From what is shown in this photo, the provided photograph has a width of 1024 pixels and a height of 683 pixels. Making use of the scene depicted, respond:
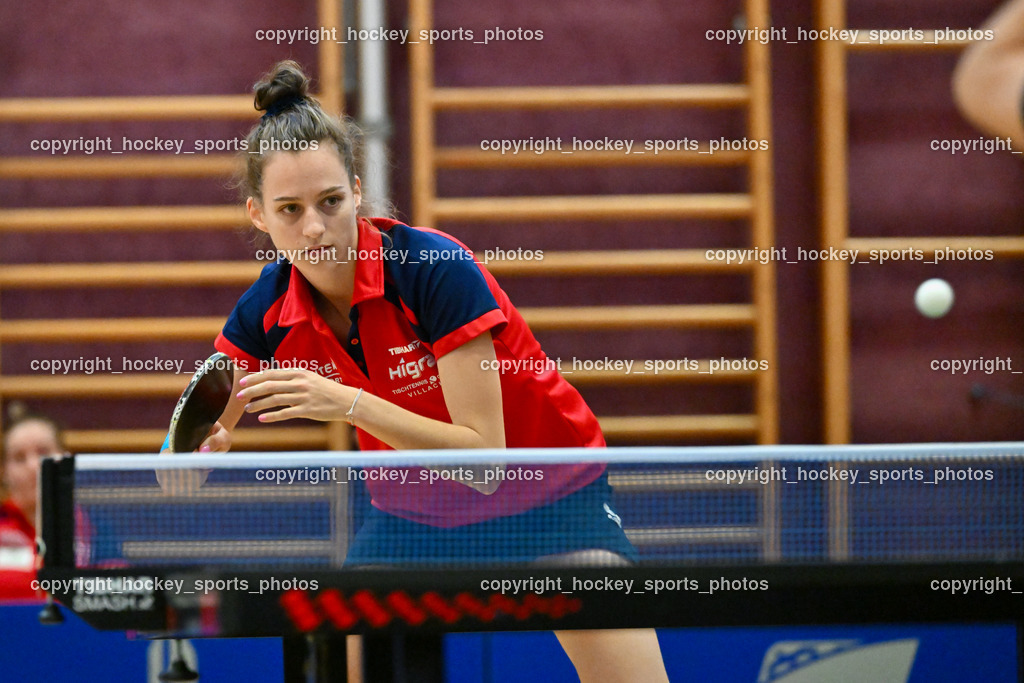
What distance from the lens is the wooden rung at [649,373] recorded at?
10.4 feet

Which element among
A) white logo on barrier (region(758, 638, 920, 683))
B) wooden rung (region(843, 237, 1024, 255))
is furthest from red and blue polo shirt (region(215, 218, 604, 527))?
wooden rung (region(843, 237, 1024, 255))

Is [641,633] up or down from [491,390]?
down

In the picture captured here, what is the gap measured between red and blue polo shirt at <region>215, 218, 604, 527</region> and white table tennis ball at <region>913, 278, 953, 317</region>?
1907 millimetres

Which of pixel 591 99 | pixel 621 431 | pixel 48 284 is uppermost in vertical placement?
pixel 591 99

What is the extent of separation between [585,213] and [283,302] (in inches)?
63.4

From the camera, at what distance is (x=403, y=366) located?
1606 mm

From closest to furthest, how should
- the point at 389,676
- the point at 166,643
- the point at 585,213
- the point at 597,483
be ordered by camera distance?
the point at 389,676 < the point at 597,483 < the point at 166,643 < the point at 585,213


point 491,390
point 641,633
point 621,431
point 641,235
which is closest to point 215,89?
point 641,235

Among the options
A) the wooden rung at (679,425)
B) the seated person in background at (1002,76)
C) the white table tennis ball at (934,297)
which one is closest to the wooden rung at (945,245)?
the white table tennis ball at (934,297)

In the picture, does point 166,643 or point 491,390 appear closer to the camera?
point 491,390

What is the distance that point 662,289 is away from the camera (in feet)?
10.7

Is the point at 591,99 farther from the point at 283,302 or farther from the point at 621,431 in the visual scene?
the point at 283,302

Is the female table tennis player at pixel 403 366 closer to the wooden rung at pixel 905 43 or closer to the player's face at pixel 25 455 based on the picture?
the player's face at pixel 25 455

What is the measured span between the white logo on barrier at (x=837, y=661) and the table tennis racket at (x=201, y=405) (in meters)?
1.21
